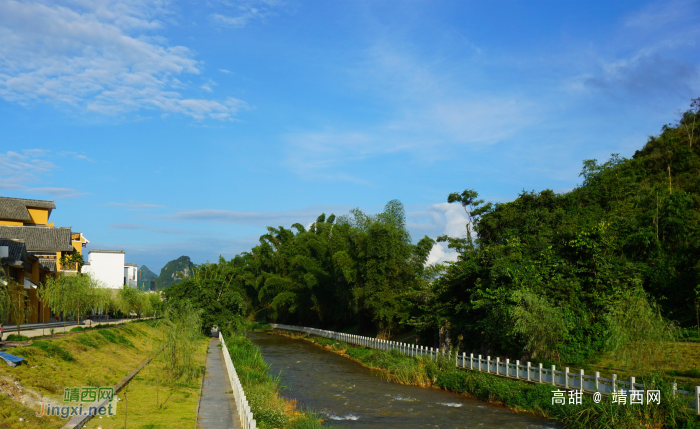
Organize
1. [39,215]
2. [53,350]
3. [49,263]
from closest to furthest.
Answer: [53,350], [49,263], [39,215]

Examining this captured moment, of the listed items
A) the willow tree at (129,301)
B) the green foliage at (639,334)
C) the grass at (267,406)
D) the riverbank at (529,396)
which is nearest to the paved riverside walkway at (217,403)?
the grass at (267,406)

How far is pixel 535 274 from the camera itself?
2745cm

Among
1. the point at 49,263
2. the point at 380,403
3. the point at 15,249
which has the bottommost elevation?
the point at 380,403

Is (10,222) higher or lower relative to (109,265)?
higher

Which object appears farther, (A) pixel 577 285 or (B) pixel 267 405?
(A) pixel 577 285

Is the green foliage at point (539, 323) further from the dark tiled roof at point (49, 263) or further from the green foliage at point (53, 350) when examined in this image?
the dark tiled roof at point (49, 263)

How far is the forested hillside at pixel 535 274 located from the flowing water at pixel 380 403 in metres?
4.74

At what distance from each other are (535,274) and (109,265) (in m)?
81.6

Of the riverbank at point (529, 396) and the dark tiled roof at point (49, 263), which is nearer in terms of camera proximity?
the riverbank at point (529, 396)

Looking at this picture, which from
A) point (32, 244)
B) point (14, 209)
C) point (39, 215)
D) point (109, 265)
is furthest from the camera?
point (109, 265)

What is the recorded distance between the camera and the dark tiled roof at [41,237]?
4953 centimetres

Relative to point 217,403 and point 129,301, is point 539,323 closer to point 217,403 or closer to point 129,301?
point 217,403

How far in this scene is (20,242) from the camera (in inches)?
1570

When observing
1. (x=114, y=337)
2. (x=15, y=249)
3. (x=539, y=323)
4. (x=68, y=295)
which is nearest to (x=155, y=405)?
(x=114, y=337)
